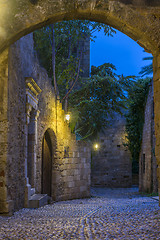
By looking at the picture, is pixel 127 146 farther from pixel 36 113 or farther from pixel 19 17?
pixel 19 17

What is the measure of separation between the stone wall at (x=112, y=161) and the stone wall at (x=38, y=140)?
23.2 ft

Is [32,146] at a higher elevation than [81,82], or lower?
lower

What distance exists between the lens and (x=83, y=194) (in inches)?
393

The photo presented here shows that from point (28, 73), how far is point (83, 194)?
5551 millimetres

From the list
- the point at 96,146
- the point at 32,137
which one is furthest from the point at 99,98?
the point at 32,137

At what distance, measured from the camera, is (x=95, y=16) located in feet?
11.4

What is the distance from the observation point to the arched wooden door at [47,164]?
26.7 ft

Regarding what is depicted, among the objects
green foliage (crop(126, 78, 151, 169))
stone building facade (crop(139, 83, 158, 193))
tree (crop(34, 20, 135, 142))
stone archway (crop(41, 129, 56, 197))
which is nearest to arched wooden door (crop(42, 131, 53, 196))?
stone archway (crop(41, 129, 56, 197))

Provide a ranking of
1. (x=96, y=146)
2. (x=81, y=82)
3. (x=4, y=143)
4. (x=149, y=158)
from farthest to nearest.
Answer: (x=96, y=146) < (x=81, y=82) < (x=149, y=158) < (x=4, y=143)

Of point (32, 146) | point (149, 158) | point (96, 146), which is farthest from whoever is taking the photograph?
point (96, 146)

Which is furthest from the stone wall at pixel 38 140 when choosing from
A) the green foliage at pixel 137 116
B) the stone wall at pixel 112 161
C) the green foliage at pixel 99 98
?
the stone wall at pixel 112 161

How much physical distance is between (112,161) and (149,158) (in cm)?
570

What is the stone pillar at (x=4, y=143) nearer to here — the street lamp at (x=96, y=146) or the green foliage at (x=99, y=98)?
the green foliage at (x=99, y=98)

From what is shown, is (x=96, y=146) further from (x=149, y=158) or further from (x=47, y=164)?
(x=47, y=164)
